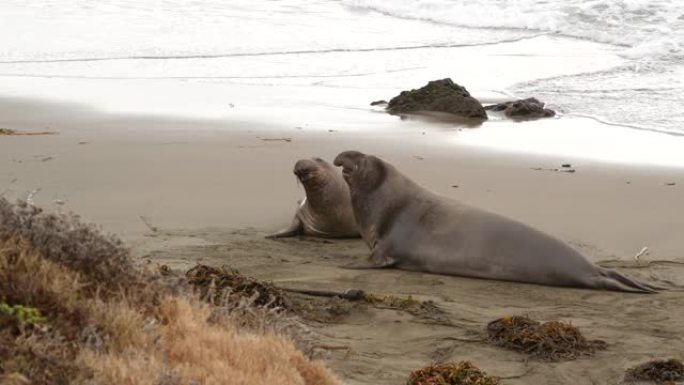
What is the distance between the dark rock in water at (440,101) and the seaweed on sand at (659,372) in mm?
7804

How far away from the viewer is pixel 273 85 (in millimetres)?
14844

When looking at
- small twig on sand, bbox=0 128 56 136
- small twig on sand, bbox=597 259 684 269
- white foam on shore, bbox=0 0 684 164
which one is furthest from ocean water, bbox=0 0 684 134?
small twig on sand, bbox=597 259 684 269

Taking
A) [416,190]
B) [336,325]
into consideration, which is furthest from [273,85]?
[336,325]

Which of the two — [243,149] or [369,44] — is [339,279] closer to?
[243,149]

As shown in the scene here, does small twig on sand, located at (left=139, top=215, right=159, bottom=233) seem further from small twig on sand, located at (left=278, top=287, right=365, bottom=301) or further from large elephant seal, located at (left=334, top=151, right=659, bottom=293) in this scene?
small twig on sand, located at (left=278, top=287, right=365, bottom=301)

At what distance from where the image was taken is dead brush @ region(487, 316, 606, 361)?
5609 millimetres

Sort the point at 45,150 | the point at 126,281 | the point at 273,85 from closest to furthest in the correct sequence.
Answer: the point at 126,281 → the point at 45,150 → the point at 273,85

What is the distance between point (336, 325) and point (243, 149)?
509cm

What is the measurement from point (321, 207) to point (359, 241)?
15.8 inches

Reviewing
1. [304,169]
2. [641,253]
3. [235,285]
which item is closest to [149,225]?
[304,169]

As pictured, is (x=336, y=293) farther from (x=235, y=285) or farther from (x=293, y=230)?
(x=293, y=230)

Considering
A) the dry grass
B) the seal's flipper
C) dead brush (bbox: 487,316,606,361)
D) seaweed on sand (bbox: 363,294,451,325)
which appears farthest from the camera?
the seal's flipper

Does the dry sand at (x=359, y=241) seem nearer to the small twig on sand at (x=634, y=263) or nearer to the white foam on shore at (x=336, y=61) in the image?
the small twig on sand at (x=634, y=263)

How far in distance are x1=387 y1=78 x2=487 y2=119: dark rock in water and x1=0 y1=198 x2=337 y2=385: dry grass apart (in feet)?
28.3
